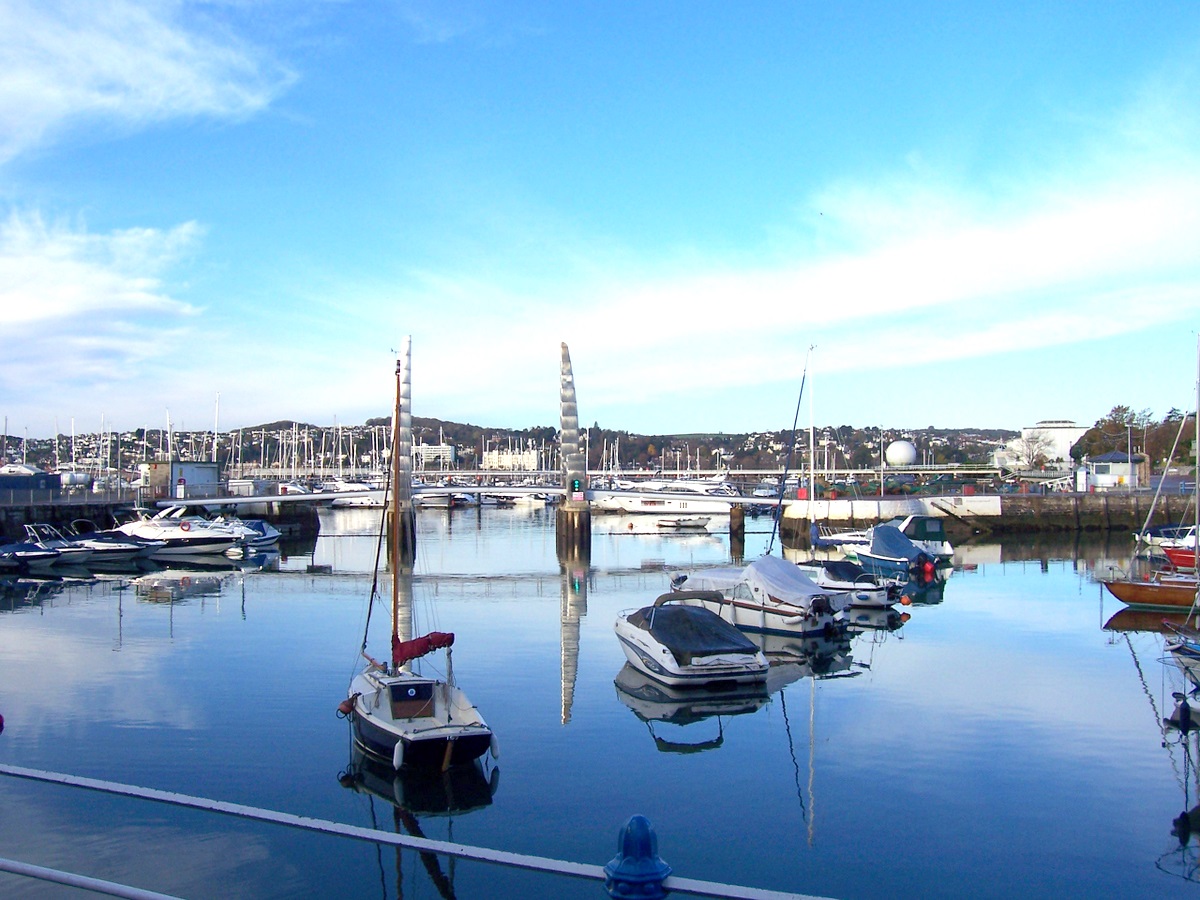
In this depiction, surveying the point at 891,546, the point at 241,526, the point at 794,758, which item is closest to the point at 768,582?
the point at 794,758

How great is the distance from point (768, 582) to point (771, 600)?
2.02 ft

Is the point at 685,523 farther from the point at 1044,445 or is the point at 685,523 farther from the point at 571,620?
the point at 1044,445

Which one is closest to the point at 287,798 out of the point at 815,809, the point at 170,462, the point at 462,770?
the point at 462,770

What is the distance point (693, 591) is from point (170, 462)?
55.1m

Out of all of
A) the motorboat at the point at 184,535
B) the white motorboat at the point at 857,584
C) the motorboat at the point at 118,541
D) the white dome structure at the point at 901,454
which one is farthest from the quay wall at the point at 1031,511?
the white dome structure at the point at 901,454

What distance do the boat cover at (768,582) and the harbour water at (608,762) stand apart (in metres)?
1.92

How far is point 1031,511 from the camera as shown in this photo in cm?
A: 6838

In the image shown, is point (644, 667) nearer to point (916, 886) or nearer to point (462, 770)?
point (462, 770)

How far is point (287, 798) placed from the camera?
12.9 meters

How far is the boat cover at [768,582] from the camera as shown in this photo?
1049 inches

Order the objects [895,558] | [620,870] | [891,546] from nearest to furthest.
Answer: [620,870], [895,558], [891,546]

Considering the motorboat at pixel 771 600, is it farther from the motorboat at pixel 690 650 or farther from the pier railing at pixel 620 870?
the pier railing at pixel 620 870

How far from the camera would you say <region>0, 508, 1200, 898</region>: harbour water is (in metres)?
10.6

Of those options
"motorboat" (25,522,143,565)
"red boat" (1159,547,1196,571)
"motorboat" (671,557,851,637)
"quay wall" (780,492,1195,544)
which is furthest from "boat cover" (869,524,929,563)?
"motorboat" (25,522,143,565)
